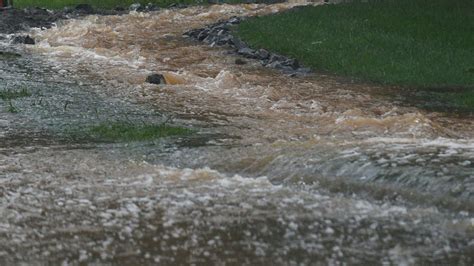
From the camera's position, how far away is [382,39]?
76.6 ft

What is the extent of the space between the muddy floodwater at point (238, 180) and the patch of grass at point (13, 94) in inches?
11.5

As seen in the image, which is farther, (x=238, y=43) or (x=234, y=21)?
(x=234, y=21)

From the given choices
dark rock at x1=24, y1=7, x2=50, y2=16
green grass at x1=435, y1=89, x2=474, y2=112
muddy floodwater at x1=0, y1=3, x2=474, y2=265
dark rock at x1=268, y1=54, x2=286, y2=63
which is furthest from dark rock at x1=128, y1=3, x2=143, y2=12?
green grass at x1=435, y1=89, x2=474, y2=112

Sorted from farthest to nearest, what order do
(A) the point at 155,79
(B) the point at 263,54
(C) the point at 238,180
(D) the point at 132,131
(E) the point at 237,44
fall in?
1. (E) the point at 237,44
2. (B) the point at 263,54
3. (A) the point at 155,79
4. (D) the point at 132,131
5. (C) the point at 238,180

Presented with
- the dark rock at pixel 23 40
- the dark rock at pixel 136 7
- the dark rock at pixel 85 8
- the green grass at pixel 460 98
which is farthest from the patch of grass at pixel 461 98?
the dark rock at pixel 85 8

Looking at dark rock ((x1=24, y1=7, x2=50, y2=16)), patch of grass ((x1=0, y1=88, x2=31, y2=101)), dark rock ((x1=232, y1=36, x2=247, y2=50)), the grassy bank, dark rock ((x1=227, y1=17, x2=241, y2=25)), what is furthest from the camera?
dark rock ((x1=24, y1=7, x2=50, y2=16))

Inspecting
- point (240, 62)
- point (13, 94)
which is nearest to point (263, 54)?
point (240, 62)

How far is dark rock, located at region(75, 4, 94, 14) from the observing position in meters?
40.6

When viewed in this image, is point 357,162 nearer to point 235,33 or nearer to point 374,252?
point 374,252

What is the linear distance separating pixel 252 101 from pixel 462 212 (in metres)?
8.70

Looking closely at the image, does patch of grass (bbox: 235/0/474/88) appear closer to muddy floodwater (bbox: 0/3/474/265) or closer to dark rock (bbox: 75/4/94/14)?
muddy floodwater (bbox: 0/3/474/265)

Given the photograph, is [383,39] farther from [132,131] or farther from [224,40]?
[132,131]

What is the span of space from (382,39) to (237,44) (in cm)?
486

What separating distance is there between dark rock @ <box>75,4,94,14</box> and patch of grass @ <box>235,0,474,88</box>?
13.5 meters
